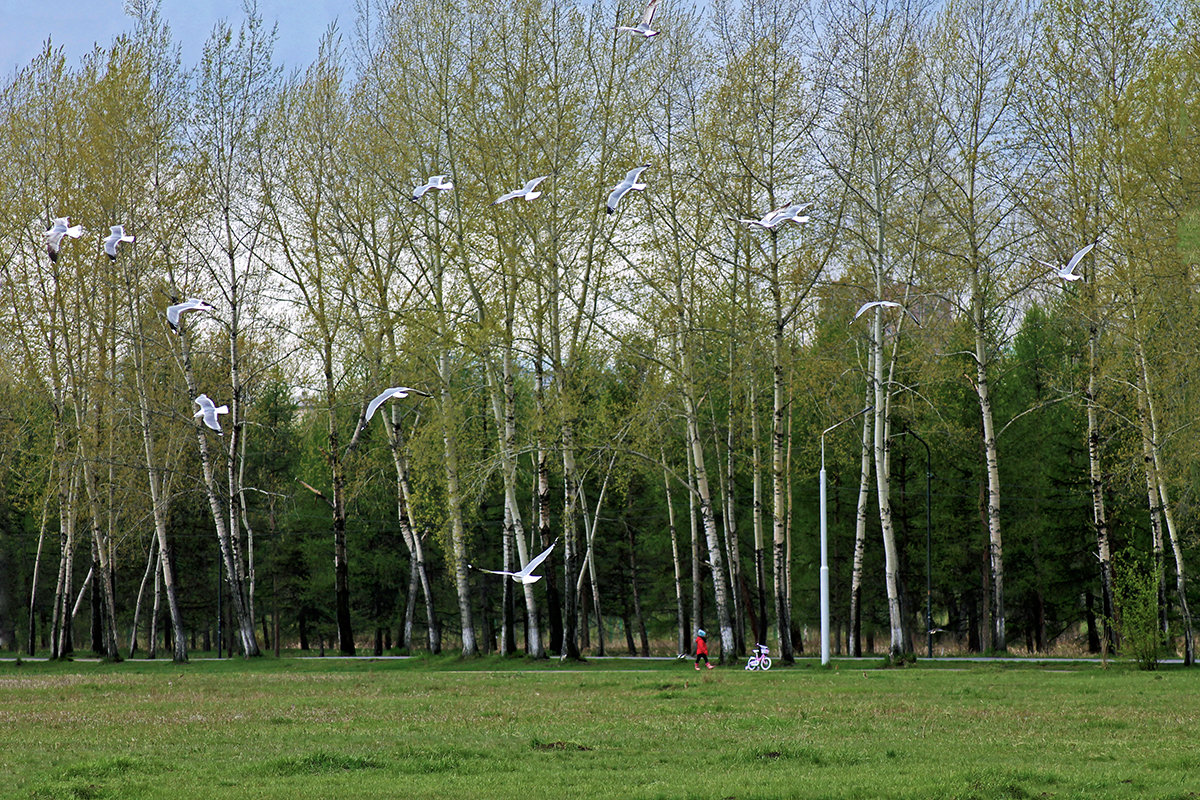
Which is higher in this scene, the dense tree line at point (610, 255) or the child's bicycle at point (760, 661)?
the dense tree line at point (610, 255)

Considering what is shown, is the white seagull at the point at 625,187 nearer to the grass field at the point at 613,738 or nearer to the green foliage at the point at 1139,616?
the grass field at the point at 613,738

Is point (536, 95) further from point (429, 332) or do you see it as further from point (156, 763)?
point (156, 763)

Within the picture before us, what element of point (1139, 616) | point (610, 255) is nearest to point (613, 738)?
point (1139, 616)

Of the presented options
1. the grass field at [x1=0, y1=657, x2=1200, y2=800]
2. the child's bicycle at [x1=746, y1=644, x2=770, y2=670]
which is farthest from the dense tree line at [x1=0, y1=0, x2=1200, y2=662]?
the grass field at [x1=0, y1=657, x2=1200, y2=800]

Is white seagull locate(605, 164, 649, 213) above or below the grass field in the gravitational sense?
above

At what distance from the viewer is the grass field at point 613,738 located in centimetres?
970

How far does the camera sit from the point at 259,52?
112ft

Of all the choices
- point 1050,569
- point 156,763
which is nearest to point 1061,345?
point 1050,569

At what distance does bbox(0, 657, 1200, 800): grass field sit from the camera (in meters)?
9.70

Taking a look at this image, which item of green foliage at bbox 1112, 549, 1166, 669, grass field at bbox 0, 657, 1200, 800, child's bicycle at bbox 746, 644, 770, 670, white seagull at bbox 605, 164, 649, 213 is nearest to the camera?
grass field at bbox 0, 657, 1200, 800

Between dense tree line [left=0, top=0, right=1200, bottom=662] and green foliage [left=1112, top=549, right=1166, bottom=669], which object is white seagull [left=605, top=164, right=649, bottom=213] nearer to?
dense tree line [left=0, top=0, right=1200, bottom=662]

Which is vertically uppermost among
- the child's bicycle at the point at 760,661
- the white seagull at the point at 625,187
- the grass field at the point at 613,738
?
the white seagull at the point at 625,187

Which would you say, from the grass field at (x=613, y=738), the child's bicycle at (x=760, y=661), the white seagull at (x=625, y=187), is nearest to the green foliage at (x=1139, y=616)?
the grass field at (x=613, y=738)

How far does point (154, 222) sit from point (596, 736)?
84.8 feet
